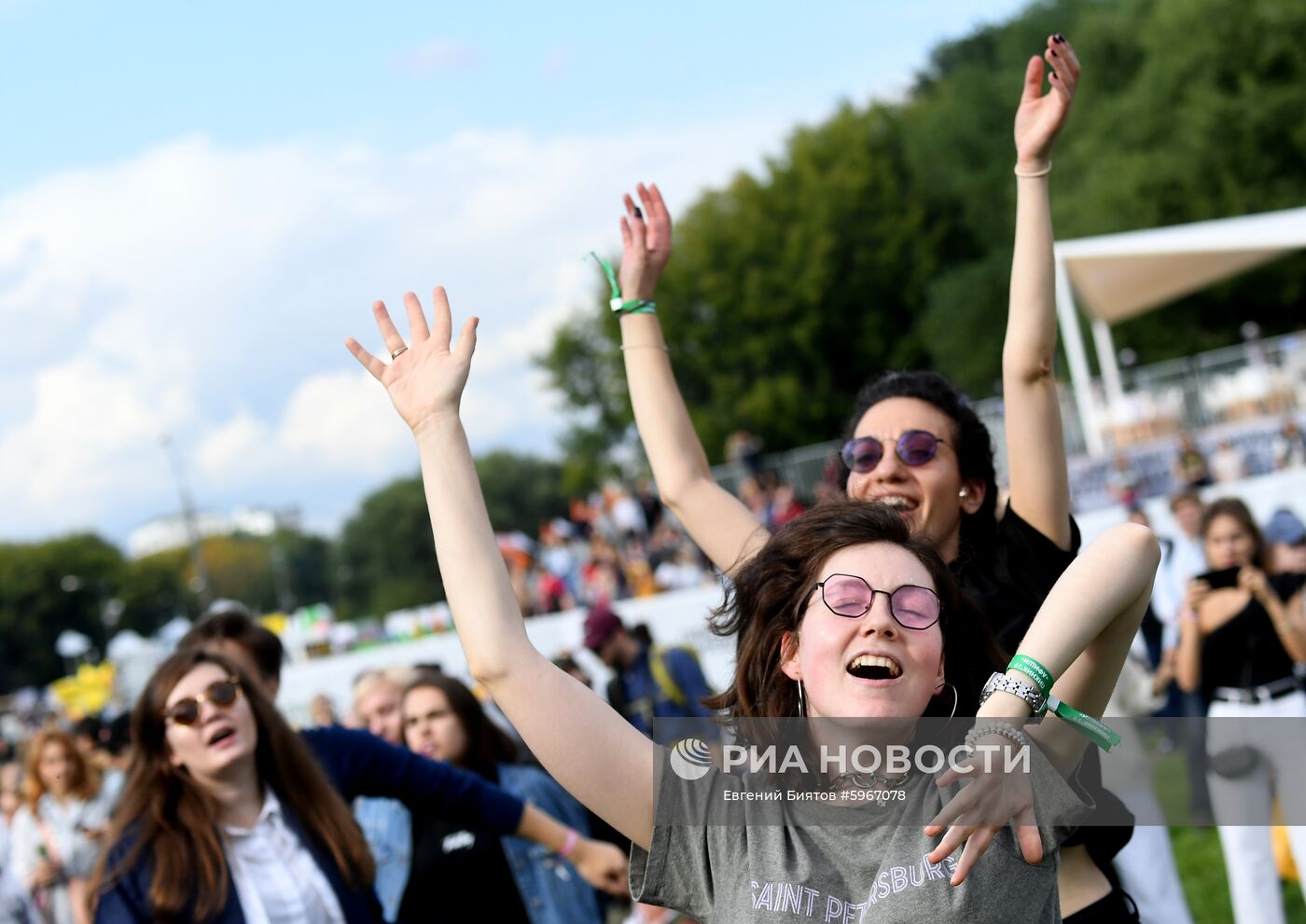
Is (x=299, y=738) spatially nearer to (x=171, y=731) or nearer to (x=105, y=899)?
(x=171, y=731)

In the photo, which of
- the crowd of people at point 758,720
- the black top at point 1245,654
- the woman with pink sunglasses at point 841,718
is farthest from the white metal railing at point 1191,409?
the woman with pink sunglasses at point 841,718

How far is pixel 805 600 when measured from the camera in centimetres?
228

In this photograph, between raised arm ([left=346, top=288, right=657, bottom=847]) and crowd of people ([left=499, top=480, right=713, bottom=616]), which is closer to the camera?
raised arm ([left=346, top=288, right=657, bottom=847])

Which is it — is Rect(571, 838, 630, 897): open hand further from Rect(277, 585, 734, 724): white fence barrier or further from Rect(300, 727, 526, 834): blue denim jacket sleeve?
Rect(277, 585, 734, 724): white fence barrier

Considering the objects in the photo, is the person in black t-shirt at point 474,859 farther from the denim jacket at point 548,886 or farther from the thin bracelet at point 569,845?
the thin bracelet at point 569,845

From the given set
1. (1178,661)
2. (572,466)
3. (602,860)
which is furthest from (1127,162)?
(602,860)

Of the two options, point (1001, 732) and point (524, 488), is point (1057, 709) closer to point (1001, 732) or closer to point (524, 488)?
point (1001, 732)

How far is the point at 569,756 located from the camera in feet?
6.84

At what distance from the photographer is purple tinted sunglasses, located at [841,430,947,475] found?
3074 millimetres

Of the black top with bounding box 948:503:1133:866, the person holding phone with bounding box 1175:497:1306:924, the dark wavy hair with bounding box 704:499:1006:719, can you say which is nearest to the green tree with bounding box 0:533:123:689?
the person holding phone with bounding box 1175:497:1306:924

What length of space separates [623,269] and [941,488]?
38.5 inches

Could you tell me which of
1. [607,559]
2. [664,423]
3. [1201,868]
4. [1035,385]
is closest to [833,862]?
[1035,385]

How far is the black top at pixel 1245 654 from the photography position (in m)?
6.09

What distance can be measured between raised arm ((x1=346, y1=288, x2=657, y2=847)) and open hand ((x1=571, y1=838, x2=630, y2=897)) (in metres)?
A: 2.49
